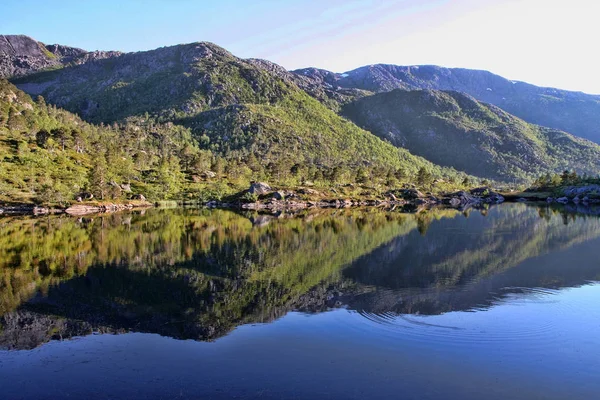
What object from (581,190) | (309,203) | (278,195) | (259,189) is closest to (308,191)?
(309,203)

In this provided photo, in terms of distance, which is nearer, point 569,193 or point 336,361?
point 336,361

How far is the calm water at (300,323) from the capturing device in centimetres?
1725

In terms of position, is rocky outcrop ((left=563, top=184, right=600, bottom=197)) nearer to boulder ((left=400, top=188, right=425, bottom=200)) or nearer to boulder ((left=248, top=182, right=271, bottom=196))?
boulder ((left=400, top=188, right=425, bottom=200))

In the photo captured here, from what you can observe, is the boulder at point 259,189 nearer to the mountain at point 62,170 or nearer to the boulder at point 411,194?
the mountain at point 62,170

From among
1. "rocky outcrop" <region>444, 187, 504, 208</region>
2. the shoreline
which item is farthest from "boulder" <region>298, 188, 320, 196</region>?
"rocky outcrop" <region>444, 187, 504, 208</region>

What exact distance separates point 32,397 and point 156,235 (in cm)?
5037

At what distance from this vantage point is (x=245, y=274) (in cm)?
3834

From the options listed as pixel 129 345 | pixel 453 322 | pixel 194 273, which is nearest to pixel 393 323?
pixel 453 322

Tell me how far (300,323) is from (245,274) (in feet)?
46.8

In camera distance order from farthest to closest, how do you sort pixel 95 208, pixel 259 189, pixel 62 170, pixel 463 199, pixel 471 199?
pixel 471 199
pixel 463 199
pixel 259 189
pixel 62 170
pixel 95 208

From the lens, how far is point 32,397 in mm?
16234

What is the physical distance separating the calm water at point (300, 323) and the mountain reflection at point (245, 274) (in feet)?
0.68

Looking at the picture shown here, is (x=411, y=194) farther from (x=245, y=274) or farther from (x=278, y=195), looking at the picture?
(x=245, y=274)

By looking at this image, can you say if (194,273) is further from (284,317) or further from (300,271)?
(284,317)
